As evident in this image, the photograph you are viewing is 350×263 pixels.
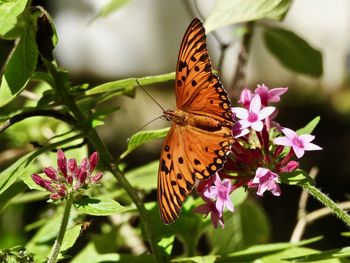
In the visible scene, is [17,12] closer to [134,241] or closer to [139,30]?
[134,241]

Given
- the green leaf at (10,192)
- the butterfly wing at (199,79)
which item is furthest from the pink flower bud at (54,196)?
the butterfly wing at (199,79)

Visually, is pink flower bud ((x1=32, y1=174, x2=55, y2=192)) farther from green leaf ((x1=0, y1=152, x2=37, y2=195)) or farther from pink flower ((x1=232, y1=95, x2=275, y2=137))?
pink flower ((x1=232, y1=95, x2=275, y2=137))

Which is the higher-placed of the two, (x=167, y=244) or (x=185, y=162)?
(x=185, y=162)

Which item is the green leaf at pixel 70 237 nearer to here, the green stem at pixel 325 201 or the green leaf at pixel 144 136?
the green leaf at pixel 144 136

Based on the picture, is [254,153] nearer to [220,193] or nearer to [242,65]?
[220,193]

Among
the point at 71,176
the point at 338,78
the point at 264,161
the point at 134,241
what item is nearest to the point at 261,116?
the point at 264,161

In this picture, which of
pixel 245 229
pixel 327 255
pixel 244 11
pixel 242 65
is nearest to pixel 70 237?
pixel 327 255

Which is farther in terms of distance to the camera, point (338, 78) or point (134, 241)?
point (338, 78)
